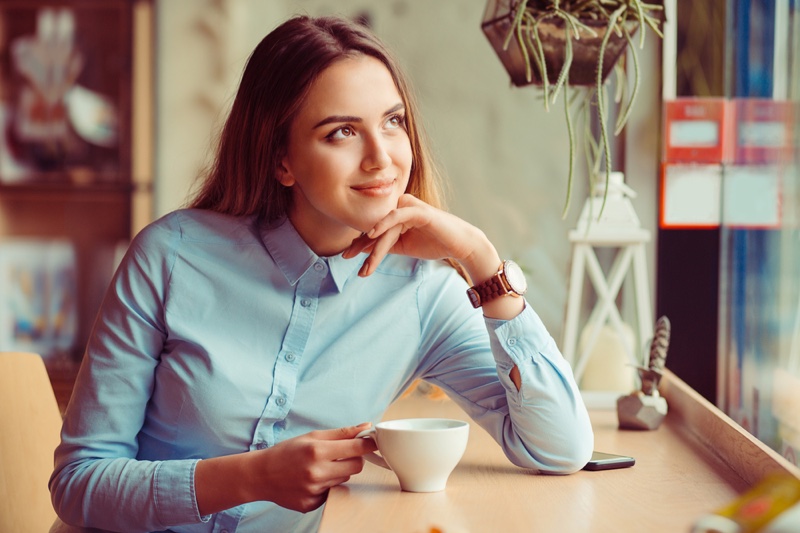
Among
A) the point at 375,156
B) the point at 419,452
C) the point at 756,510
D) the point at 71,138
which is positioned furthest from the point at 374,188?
the point at 71,138

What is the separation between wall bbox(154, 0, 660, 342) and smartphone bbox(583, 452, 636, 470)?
1.32 metres

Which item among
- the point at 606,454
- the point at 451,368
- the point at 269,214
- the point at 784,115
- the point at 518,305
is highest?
the point at 784,115

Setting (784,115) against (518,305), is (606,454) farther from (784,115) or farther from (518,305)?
(784,115)

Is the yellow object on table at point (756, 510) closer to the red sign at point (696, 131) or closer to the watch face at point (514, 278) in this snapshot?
the watch face at point (514, 278)

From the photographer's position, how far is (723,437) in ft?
4.08

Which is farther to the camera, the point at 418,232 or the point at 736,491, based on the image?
the point at 418,232

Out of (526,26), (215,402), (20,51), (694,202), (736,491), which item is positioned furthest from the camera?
(20,51)

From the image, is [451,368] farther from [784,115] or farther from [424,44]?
[424,44]

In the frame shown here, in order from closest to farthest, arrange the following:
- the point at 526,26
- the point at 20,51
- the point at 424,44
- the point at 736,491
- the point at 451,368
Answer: the point at 736,491
the point at 451,368
the point at 526,26
the point at 424,44
the point at 20,51

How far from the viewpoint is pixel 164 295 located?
125cm

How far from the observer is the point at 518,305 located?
4.01 ft

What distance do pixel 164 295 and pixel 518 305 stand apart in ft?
1.59

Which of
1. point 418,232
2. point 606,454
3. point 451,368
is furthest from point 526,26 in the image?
point 606,454

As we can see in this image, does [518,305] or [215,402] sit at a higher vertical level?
[518,305]
